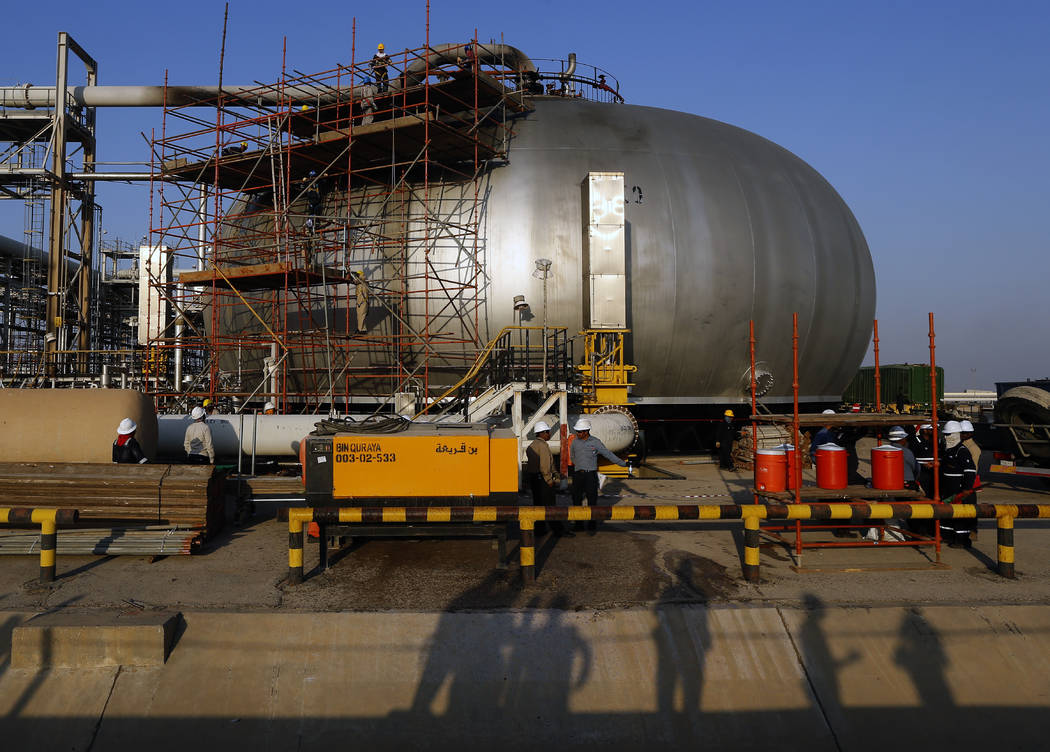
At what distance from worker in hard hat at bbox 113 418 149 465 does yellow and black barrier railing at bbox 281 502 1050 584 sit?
13.3 ft

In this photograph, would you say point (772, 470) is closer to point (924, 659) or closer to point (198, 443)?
point (924, 659)

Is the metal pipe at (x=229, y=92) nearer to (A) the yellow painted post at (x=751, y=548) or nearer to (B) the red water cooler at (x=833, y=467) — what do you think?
(B) the red water cooler at (x=833, y=467)

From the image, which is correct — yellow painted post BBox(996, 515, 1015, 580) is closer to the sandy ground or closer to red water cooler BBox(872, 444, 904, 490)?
the sandy ground

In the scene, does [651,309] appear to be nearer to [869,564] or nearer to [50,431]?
[869,564]

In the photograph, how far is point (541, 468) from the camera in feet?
31.5

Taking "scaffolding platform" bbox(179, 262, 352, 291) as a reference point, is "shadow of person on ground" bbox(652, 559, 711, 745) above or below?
below

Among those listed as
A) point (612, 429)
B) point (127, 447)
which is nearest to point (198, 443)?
point (127, 447)

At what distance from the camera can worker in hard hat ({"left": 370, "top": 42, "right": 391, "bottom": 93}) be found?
19.7 meters

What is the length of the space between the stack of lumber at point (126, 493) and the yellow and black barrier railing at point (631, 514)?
2.15m

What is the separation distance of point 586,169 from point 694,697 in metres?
15.7

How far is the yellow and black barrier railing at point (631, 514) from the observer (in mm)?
6695

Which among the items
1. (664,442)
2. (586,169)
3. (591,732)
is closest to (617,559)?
(591,732)

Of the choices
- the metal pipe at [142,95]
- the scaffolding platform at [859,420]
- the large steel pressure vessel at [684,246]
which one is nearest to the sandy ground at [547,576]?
the scaffolding platform at [859,420]

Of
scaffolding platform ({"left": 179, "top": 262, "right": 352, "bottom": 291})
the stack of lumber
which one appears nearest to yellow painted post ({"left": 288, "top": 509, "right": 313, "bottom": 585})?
the stack of lumber
